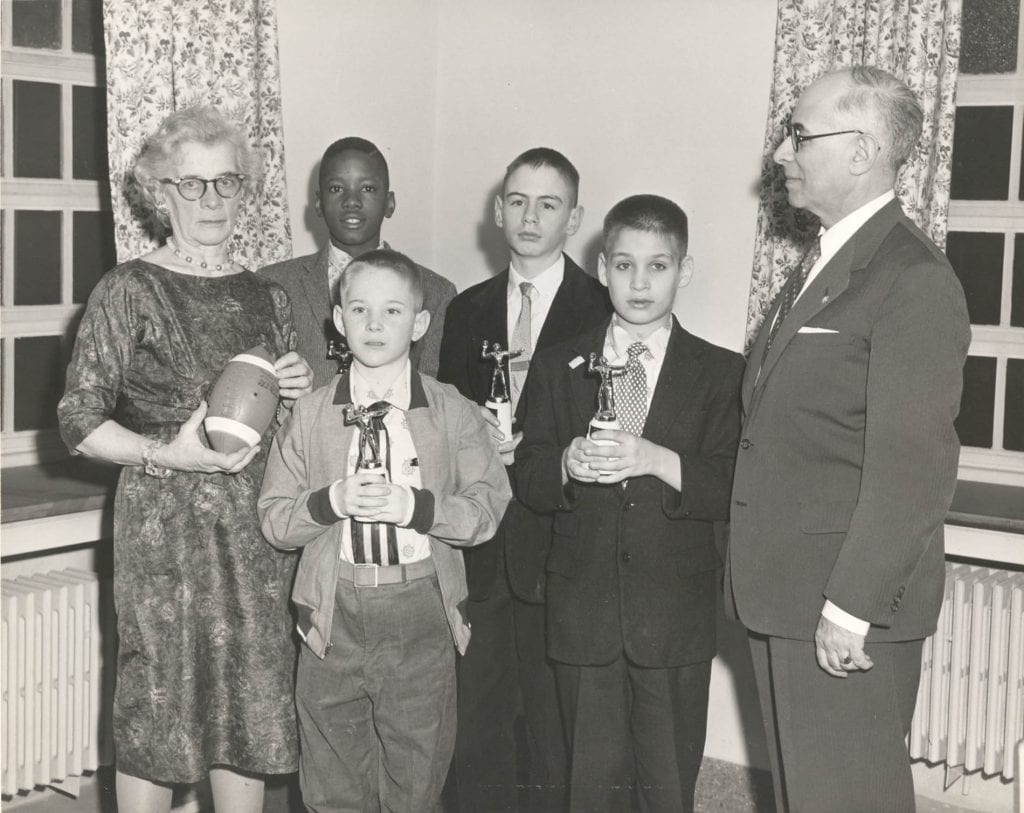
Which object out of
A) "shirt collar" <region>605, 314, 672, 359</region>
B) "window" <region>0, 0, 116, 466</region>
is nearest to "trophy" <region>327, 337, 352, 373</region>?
"shirt collar" <region>605, 314, 672, 359</region>

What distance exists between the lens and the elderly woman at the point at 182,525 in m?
2.55

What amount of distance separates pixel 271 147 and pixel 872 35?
1921mm

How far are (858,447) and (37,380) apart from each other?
274cm

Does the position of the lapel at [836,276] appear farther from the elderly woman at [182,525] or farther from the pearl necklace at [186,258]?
the pearl necklace at [186,258]

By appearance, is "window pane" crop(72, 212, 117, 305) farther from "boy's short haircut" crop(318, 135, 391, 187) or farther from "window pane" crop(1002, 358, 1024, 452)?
"window pane" crop(1002, 358, 1024, 452)

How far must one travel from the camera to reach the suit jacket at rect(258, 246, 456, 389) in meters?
3.26

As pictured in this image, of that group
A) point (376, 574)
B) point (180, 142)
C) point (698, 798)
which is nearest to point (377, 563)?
point (376, 574)

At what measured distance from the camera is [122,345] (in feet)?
8.32

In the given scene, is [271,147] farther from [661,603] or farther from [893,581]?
[893,581]

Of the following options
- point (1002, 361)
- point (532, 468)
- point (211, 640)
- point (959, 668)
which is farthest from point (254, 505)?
point (1002, 361)

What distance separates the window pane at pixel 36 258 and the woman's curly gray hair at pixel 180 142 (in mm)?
1271

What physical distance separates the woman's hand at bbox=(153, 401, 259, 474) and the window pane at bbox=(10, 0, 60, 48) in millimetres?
1833

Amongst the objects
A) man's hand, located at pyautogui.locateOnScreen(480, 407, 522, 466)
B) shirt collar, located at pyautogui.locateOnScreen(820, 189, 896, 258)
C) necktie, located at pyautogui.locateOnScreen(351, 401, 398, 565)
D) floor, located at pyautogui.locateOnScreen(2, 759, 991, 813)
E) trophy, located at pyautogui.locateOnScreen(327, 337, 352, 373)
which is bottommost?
floor, located at pyautogui.locateOnScreen(2, 759, 991, 813)

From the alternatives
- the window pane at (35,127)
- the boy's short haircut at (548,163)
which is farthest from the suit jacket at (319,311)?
the window pane at (35,127)
